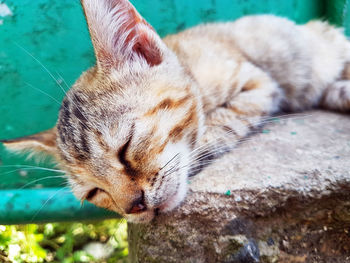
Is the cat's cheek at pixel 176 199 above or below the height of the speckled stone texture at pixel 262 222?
above

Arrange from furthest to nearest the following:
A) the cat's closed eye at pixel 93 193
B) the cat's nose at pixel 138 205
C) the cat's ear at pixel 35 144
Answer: the cat's ear at pixel 35 144, the cat's closed eye at pixel 93 193, the cat's nose at pixel 138 205

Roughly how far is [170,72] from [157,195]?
1.80 feet

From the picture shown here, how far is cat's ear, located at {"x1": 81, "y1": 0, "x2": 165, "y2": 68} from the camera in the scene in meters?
1.17

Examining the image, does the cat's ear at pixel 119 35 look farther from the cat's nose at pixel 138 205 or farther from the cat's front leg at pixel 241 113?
the cat's nose at pixel 138 205

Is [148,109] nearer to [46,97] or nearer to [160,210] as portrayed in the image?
[160,210]

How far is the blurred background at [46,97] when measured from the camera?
180 centimetres

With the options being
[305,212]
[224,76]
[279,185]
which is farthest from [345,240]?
[224,76]

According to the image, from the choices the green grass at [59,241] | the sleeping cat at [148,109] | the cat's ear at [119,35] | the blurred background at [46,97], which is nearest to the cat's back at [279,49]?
the sleeping cat at [148,109]

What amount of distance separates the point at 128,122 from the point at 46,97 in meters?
1.10

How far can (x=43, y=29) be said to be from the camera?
1948mm

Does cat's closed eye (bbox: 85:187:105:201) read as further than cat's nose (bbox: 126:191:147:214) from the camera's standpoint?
Yes

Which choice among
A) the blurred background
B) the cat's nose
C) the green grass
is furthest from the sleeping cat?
the green grass

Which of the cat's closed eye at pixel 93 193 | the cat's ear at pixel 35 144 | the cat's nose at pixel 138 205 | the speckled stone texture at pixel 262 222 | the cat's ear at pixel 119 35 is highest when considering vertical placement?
the cat's ear at pixel 119 35

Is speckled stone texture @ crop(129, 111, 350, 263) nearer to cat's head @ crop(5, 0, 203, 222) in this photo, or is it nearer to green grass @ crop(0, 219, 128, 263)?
cat's head @ crop(5, 0, 203, 222)
